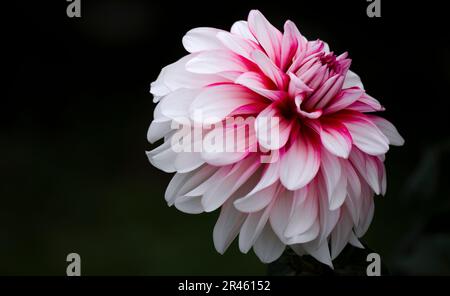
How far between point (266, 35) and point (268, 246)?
27 centimetres

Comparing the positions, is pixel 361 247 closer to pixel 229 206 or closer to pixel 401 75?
pixel 229 206

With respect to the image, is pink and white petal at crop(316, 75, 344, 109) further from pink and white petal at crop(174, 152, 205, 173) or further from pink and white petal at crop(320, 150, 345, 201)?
pink and white petal at crop(174, 152, 205, 173)

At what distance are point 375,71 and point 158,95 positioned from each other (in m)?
1.58

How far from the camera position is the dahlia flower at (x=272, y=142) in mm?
856

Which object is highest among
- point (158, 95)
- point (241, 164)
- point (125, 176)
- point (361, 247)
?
point (125, 176)

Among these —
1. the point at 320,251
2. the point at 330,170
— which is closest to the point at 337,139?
the point at 330,170

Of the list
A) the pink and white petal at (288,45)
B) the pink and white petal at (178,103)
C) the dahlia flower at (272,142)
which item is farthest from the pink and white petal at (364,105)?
the pink and white petal at (178,103)

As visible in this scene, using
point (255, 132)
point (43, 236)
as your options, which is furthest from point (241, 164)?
point (43, 236)

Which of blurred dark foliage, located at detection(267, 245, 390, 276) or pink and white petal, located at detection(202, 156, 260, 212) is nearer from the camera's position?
pink and white petal, located at detection(202, 156, 260, 212)

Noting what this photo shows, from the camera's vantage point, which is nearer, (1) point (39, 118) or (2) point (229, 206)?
(2) point (229, 206)

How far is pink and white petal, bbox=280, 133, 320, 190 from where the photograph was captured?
0.84m

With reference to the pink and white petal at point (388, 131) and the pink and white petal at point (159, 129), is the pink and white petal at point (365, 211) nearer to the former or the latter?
the pink and white petal at point (388, 131)

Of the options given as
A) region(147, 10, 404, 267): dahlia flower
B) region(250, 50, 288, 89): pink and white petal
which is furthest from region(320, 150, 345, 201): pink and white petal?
region(250, 50, 288, 89): pink and white petal

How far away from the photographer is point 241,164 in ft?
2.90
